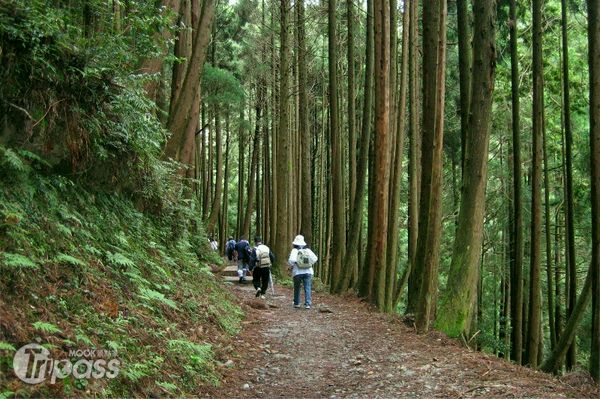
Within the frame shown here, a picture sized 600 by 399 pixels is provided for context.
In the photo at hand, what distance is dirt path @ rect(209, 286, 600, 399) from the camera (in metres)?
5.65

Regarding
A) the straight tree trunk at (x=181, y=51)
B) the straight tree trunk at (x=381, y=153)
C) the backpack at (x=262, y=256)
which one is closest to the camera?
the straight tree trunk at (x=381, y=153)

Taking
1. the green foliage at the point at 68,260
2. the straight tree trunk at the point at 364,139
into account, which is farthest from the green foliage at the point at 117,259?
the straight tree trunk at the point at 364,139

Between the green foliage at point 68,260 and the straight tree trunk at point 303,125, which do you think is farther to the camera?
the straight tree trunk at point 303,125

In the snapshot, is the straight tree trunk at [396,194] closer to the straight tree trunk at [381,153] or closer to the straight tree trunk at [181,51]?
the straight tree trunk at [381,153]

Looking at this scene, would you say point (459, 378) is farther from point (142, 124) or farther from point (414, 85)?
point (414, 85)

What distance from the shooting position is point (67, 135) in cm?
580

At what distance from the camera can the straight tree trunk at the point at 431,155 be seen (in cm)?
882

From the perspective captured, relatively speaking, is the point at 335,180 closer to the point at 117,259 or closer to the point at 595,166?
the point at 595,166

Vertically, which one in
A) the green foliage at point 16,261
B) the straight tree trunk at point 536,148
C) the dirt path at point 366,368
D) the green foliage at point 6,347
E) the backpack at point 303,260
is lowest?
the dirt path at point 366,368

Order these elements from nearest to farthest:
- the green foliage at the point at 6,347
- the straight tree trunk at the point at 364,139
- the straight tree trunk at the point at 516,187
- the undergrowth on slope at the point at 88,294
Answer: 1. the green foliage at the point at 6,347
2. the undergrowth on slope at the point at 88,294
3. the straight tree trunk at the point at 516,187
4. the straight tree trunk at the point at 364,139

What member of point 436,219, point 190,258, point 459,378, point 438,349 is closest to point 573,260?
point 436,219

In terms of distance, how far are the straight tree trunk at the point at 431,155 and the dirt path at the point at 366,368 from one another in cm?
78

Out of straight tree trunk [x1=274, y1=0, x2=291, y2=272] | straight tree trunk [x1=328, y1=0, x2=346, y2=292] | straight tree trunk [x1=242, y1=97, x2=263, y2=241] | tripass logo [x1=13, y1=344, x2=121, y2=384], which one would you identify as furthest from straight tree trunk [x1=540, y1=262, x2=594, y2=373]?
straight tree trunk [x1=242, y1=97, x2=263, y2=241]

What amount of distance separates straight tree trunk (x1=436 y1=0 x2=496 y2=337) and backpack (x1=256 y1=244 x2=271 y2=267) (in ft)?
19.6
